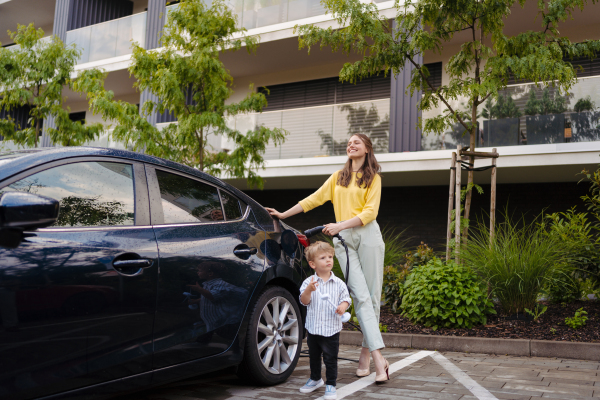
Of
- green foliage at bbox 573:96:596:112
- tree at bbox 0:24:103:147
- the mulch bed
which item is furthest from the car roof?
tree at bbox 0:24:103:147

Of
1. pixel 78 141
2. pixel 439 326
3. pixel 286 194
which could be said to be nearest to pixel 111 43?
pixel 78 141

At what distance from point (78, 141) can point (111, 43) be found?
19.9ft

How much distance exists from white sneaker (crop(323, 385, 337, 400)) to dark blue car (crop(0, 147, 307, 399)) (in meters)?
0.45

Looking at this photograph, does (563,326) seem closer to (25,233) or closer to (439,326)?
(439,326)

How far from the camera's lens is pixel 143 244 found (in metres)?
2.82

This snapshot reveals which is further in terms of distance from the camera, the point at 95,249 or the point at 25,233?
the point at 95,249

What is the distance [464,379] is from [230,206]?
7.64 feet

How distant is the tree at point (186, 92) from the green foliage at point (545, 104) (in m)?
5.19

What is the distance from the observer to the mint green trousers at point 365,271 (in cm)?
388

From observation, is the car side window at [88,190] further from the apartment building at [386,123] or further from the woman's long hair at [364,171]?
the apartment building at [386,123]

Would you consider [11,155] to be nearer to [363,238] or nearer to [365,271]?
[363,238]

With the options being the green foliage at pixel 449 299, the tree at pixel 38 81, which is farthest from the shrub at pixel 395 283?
the tree at pixel 38 81

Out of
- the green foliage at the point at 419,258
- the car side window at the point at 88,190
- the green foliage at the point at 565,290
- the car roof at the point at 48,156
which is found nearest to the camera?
the car roof at the point at 48,156

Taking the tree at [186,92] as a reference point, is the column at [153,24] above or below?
above
